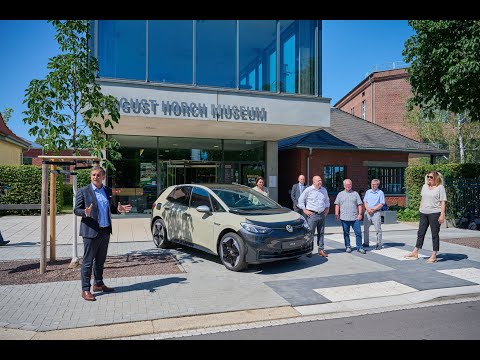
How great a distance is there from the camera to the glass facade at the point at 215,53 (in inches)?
425

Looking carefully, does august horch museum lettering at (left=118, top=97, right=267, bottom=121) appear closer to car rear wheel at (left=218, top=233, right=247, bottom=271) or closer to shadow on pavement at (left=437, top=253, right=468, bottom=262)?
car rear wheel at (left=218, top=233, right=247, bottom=271)

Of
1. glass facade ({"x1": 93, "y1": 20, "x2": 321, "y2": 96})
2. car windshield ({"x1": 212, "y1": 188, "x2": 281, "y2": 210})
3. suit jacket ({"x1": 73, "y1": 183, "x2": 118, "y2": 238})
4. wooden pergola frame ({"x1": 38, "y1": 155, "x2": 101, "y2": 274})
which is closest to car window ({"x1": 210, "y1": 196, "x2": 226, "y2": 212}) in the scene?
car windshield ({"x1": 212, "y1": 188, "x2": 281, "y2": 210})

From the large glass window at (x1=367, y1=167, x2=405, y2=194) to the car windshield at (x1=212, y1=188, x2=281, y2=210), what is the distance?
1272 centimetres

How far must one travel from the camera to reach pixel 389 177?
1975 centimetres

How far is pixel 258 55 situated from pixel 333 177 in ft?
27.2

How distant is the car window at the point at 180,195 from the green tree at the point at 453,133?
88.1ft

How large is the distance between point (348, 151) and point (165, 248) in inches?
489

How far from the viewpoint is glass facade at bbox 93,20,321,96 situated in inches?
425

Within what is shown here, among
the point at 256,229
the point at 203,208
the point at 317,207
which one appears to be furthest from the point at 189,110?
the point at 256,229

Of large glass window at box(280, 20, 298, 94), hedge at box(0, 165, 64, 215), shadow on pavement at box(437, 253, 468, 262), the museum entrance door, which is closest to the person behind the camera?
shadow on pavement at box(437, 253, 468, 262)

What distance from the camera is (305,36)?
12445 millimetres

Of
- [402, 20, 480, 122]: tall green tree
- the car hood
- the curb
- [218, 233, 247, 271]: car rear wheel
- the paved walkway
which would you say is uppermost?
[402, 20, 480, 122]: tall green tree
